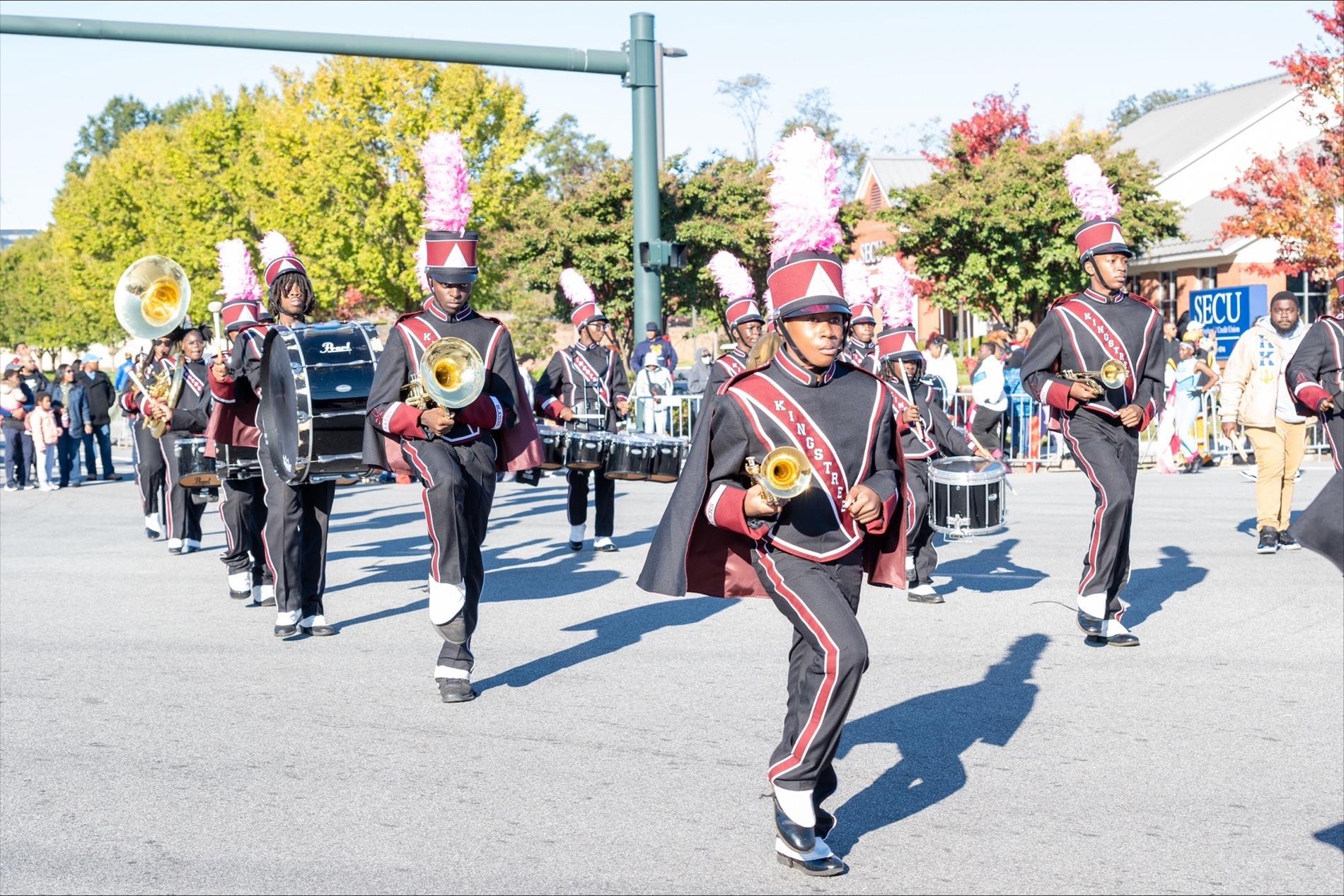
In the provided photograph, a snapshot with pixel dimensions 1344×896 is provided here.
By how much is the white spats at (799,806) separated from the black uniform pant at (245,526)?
662cm

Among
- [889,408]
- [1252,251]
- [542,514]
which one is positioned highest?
[1252,251]

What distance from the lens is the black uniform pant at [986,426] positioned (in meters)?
20.5

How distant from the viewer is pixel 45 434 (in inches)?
901

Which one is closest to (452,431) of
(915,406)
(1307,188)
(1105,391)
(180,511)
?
(915,406)

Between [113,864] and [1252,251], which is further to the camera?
[1252,251]

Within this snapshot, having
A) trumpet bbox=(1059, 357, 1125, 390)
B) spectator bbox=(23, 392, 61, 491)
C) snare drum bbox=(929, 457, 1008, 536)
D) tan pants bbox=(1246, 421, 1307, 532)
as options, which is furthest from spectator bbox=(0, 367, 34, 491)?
trumpet bbox=(1059, 357, 1125, 390)

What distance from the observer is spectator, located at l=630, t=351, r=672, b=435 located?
21875 millimetres

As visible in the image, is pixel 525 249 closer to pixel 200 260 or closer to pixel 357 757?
pixel 200 260

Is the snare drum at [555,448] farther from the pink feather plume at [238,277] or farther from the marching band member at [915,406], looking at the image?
the marching band member at [915,406]

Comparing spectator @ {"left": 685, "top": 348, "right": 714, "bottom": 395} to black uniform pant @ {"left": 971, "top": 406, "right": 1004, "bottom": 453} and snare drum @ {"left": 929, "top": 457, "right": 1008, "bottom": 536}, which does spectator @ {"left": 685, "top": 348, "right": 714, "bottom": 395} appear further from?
snare drum @ {"left": 929, "top": 457, "right": 1008, "bottom": 536}

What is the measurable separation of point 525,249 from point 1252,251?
57.1 feet

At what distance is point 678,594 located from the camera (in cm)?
539

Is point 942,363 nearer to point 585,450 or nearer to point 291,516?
point 585,450

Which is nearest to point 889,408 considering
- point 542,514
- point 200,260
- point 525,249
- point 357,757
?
point 357,757
